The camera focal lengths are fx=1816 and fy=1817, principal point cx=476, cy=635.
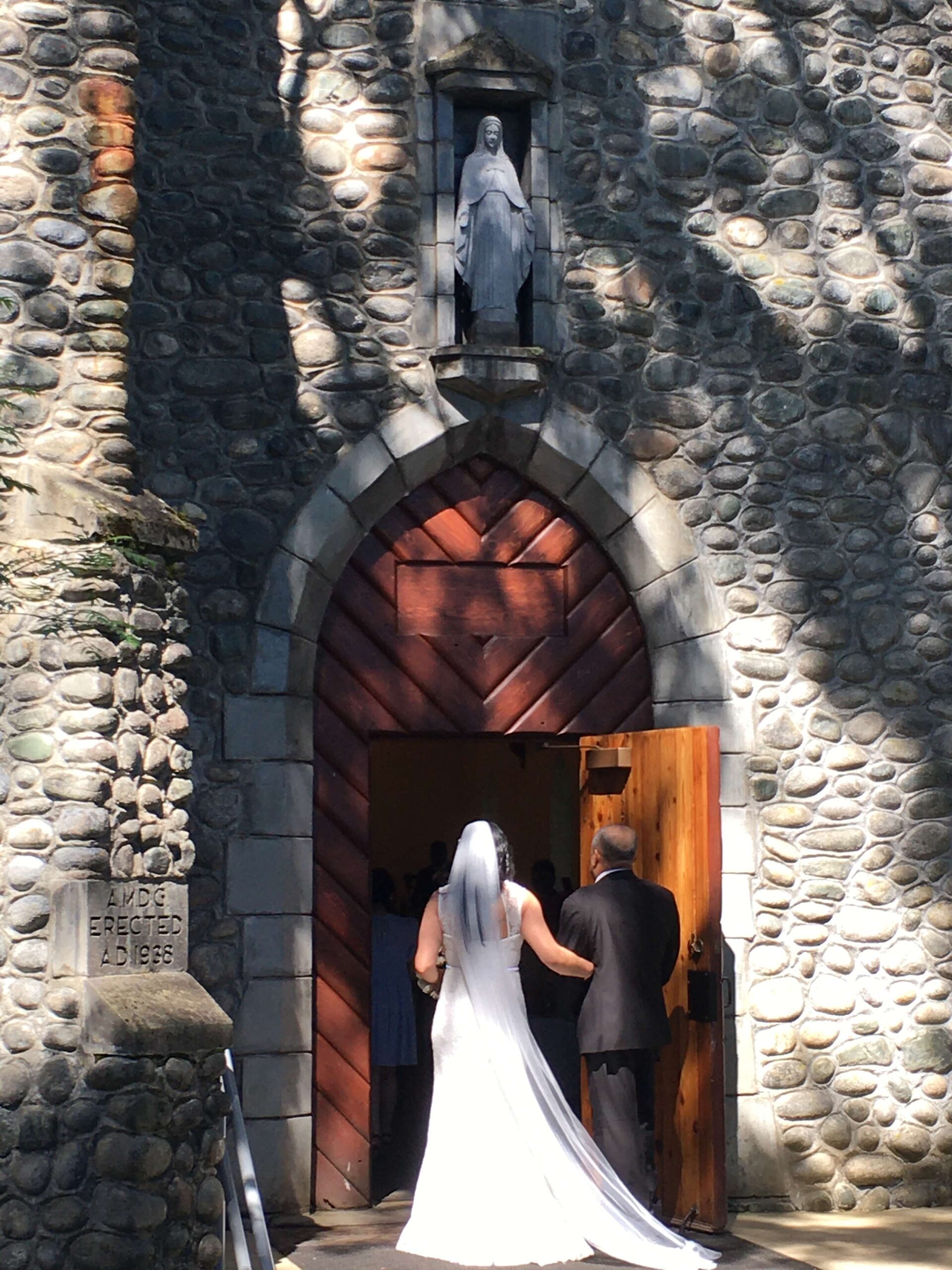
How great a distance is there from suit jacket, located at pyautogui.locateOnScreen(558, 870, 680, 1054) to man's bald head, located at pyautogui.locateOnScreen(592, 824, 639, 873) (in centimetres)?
4

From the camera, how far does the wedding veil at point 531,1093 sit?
5348mm

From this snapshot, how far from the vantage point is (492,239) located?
6727mm

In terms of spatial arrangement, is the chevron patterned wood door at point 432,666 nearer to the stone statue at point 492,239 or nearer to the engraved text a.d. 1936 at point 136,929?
the stone statue at point 492,239

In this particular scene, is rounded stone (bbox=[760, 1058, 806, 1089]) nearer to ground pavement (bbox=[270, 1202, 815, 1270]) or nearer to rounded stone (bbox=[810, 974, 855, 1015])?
rounded stone (bbox=[810, 974, 855, 1015])

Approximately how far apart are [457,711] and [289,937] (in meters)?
1.08

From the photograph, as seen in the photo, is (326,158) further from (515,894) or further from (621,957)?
(621,957)

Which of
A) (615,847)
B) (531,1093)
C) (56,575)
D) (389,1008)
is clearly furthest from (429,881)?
(56,575)

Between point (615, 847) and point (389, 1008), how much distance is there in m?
1.91

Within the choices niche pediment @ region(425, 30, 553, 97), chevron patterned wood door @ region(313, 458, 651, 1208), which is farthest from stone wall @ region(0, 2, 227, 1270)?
niche pediment @ region(425, 30, 553, 97)

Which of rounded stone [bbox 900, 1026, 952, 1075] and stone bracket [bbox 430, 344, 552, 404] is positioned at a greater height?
stone bracket [bbox 430, 344, 552, 404]

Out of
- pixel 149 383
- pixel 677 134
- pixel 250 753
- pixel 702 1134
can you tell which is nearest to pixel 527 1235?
pixel 702 1134

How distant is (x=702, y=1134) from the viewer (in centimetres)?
614

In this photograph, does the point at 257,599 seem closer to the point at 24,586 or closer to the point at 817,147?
the point at 24,586

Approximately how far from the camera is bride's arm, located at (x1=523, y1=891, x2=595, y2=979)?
5.62m
